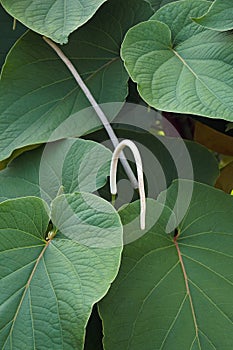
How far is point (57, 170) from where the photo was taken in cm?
55

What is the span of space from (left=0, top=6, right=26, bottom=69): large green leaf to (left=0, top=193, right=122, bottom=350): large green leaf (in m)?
0.23

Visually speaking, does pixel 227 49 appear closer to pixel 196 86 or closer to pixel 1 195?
pixel 196 86

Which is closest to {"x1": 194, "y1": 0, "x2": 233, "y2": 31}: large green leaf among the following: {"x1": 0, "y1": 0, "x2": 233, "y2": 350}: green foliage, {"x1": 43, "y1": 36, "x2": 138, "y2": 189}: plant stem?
{"x1": 0, "y1": 0, "x2": 233, "y2": 350}: green foliage

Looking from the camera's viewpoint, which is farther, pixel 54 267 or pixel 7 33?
pixel 7 33

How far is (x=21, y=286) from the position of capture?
45 cm

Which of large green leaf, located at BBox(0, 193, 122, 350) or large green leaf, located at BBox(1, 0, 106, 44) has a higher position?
large green leaf, located at BBox(1, 0, 106, 44)

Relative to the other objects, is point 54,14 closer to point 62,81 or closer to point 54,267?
point 62,81

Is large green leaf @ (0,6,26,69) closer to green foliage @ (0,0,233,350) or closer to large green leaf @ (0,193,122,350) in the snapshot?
green foliage @ (0,0,233,350)

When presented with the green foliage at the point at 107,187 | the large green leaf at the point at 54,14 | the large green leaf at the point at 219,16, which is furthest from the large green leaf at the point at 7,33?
the large green leaf at the point at 219,16

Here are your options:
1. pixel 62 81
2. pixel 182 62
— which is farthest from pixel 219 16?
pixel 62 81

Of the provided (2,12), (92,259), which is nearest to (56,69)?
(2,12)

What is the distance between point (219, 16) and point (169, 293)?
234 mm

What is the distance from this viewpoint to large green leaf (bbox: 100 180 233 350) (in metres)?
0.48

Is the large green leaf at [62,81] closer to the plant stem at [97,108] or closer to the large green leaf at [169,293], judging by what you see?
the plant stem at [97,108]
